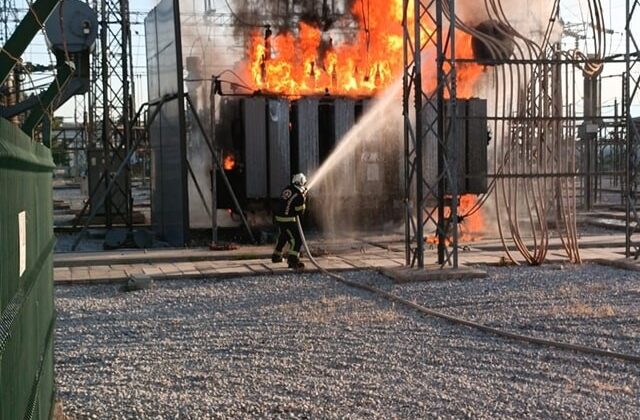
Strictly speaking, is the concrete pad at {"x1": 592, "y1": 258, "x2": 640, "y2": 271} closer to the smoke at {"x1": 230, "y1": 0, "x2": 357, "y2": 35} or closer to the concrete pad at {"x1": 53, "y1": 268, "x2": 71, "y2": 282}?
the concrete pad at {"x1": 53, "y1": 268, "x2": 71, "y2": 282}

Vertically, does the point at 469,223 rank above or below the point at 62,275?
above

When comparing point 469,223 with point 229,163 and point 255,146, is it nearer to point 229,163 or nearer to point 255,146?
point 255,146

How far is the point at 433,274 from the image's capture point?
39.3 feet

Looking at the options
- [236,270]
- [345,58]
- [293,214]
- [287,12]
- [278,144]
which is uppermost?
[287,12]

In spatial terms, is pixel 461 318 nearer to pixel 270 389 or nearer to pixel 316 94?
pixel 270 389

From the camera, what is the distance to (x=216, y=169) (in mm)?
16922

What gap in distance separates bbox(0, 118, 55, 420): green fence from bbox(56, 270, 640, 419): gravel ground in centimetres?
166

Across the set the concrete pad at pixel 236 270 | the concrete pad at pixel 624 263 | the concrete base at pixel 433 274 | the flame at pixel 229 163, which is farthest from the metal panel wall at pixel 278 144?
the concrete pad at pixel 624 263

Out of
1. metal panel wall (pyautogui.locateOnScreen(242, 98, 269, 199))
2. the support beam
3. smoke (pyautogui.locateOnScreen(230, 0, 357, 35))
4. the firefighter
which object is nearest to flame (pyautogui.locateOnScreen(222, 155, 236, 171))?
metal panel wall (pyautogui.locateOnScreen(242, 98, 269, 199))

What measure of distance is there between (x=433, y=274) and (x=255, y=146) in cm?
658

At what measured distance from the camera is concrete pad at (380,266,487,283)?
38.9 feet

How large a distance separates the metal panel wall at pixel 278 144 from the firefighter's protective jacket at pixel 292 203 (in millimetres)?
4417

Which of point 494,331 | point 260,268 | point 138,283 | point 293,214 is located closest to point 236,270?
point 260,268

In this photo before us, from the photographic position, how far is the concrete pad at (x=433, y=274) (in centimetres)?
1184
